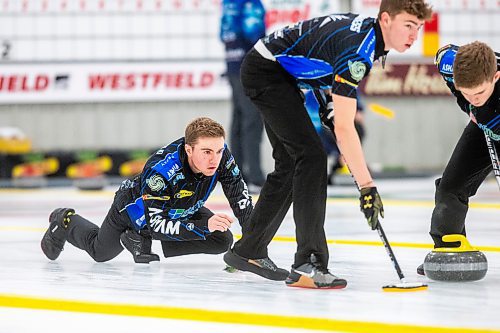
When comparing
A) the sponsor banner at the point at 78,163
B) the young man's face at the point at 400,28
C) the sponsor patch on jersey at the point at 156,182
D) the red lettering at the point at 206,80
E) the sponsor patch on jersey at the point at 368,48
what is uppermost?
the young man's face at the point at 400,28

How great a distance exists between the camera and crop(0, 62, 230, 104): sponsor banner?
10969 mm

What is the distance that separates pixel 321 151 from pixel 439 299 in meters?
0.64

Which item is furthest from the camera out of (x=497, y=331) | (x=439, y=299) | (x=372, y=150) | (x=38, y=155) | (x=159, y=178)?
(x=372, y=150)

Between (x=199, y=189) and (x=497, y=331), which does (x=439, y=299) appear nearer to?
(x=497, y=331)

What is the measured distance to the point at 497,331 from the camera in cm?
244

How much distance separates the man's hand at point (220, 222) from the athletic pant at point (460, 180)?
30.7 inches

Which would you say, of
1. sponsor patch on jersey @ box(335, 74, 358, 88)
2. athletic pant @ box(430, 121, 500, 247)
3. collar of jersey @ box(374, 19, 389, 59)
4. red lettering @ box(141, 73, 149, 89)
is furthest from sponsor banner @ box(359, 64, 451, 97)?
sponsor patch on jersey @ box(335, 74, 358, 88)

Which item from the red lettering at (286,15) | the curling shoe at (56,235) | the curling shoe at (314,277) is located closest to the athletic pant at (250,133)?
the red lettering at (286,15)

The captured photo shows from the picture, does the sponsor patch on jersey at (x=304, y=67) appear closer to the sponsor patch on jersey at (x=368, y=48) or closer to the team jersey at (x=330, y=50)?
the team jersey at (x=330, y=50)

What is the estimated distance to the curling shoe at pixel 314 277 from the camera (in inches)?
129

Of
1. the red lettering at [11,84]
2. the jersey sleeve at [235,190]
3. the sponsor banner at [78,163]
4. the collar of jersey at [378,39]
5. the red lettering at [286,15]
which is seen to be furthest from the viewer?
the red lettering at [286,15]

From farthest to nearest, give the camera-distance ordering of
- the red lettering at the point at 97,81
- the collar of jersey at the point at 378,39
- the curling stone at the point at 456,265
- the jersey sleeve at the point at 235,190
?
the red lettering at the point at 97,81 < the jersey sleeve at the point at 235,190 < the curling stone at the point at 456,265 < the collar of jersey at the point at 378,39

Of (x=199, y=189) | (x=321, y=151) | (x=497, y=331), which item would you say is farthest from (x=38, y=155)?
(x=497, y=331)

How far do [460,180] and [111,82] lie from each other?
307 inches
